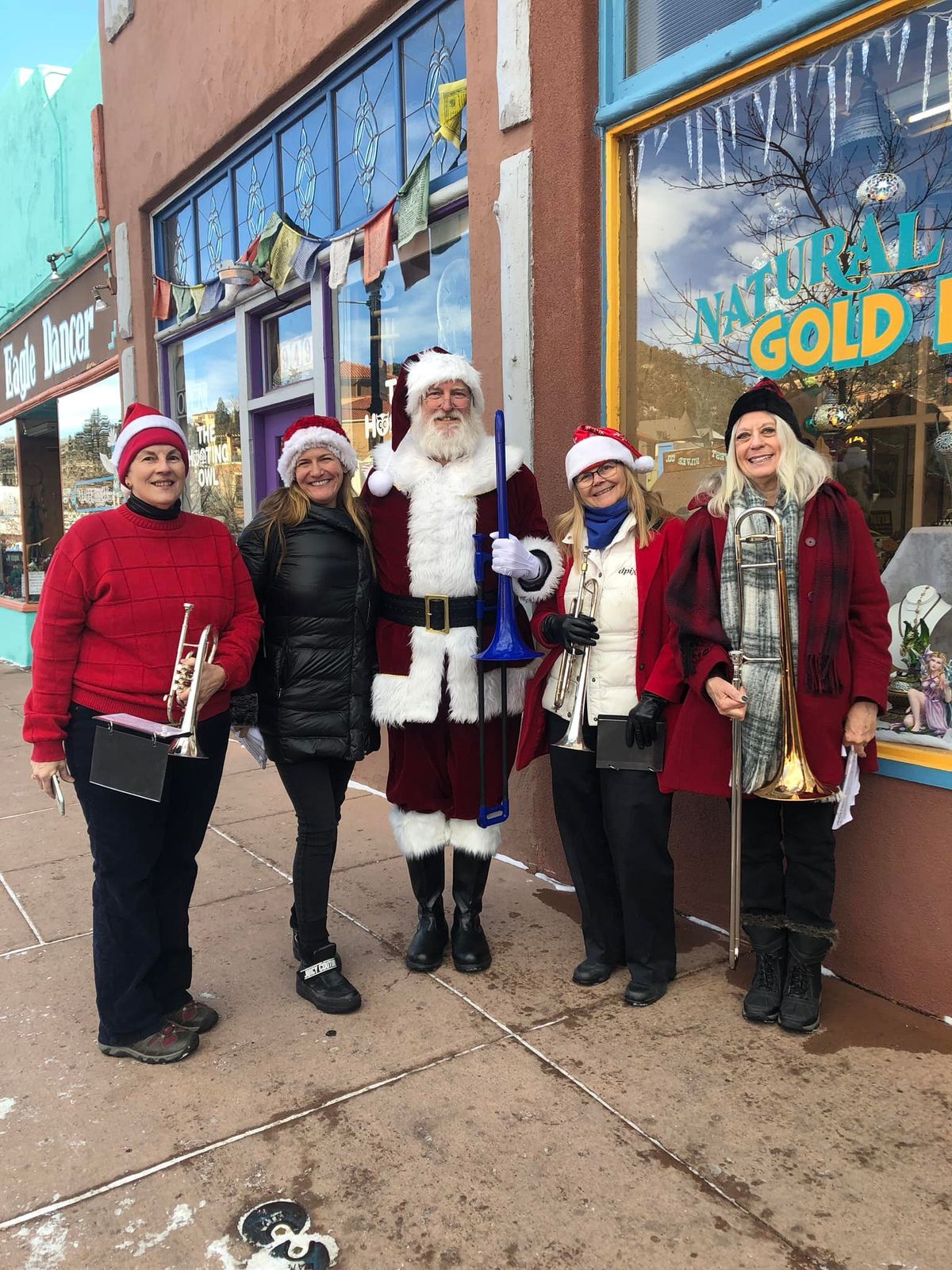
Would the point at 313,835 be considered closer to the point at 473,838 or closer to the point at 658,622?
the point at 473,838

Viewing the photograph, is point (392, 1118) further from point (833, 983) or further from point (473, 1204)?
point (833, 983)

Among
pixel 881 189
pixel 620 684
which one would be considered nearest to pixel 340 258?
pixel 881 189

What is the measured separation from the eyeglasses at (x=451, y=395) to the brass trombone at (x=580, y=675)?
0.72 meters

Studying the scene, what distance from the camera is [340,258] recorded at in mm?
5934

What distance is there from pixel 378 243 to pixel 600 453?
3.10 m

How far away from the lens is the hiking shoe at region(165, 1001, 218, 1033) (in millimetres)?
3186

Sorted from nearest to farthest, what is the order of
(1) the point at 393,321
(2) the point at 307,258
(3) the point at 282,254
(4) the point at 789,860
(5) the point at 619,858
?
(4) the point at 789,860 < (5) the point at 619,858 < (1) the point at 393,321 < (2) the point at 307,258 < (3) the point at 282,254

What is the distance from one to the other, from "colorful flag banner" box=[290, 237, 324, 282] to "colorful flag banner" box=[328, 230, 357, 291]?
0.80ft

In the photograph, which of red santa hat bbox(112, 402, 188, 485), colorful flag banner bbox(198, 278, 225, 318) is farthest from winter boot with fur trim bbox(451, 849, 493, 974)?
colorful flag banner bbox(198, 278, 225, 318)

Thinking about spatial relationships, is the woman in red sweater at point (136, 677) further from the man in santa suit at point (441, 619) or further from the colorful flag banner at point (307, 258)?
the colorful flag banner at point (307, 258)

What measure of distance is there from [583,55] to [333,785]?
321 centimetres

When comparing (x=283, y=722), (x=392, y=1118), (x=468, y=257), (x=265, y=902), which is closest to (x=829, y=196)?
(x=468, y=257)

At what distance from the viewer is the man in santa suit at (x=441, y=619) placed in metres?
3.42

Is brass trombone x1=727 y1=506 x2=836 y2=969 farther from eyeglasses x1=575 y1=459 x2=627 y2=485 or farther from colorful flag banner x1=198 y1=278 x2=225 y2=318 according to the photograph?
colorful flag banner x1=198 y1=278 x2=225 y2=318
